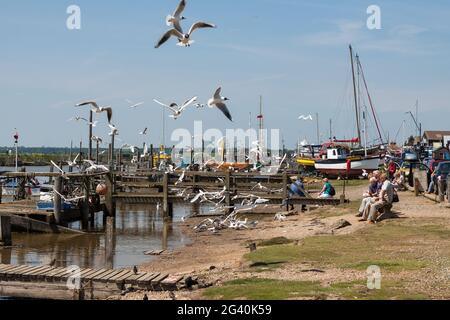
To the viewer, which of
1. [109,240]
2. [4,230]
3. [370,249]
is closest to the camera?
[370,249]

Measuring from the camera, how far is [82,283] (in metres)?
14.6

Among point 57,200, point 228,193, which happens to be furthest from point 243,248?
point 228,193

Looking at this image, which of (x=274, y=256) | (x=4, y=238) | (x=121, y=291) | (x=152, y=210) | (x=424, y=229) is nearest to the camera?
(x=121, y=291)

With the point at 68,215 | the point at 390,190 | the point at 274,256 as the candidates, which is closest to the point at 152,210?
the point at 68,215

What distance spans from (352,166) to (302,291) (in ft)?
159

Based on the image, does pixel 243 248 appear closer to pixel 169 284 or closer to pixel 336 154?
pixel 169 284

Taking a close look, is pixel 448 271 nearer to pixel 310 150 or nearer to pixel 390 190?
pixel 390 190

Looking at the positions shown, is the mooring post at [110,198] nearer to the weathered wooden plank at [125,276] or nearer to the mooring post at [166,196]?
the mooring post at [166,196]

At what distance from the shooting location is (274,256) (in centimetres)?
1750

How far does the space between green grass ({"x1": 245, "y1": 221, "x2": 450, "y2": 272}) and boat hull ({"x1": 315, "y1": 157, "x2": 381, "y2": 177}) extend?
1501 inches

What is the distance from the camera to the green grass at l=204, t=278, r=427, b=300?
38.5 feet

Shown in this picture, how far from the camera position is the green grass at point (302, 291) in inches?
462
